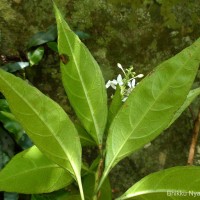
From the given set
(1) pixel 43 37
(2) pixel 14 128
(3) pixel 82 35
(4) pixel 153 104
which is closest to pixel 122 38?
(3) pixel 82 35

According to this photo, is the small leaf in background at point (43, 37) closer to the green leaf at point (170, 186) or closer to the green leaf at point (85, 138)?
the green leaf at point (85, 138)

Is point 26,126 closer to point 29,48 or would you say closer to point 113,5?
point 29,48

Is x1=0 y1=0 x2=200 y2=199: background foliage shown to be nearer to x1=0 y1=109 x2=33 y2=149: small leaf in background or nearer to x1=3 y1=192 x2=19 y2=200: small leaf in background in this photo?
x1=0 y1=109 x2=33 y2=149: small leaf in background

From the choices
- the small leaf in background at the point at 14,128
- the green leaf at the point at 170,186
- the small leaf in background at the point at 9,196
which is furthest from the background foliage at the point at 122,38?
the green leaf at the point at 170,186

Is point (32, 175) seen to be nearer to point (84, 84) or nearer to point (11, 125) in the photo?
point (84, 84)

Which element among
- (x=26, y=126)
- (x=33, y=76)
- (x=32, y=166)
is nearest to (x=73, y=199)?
(x=32, y=166)

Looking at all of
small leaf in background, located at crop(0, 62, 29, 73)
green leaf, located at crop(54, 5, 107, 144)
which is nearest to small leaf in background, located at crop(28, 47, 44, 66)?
small leaf in background, located at crop(0, 62, 29, 73)

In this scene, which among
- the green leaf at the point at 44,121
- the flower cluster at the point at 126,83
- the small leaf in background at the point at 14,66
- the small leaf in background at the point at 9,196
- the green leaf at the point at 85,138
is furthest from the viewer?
the small leaf in background at the point at 14,66
